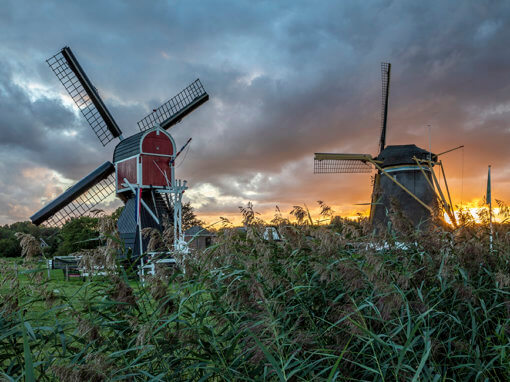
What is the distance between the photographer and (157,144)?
22656mm

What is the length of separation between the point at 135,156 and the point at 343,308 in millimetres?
21096

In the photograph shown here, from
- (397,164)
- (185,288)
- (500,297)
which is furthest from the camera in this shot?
(397,164)

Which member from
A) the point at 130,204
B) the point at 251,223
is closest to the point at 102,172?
the point at 130,204

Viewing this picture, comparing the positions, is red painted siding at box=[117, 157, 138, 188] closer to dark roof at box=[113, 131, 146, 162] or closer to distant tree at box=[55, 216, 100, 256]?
dark roof at box=[113, 131, 146, 162]

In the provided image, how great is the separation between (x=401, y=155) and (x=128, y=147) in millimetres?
15896

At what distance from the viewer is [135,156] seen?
22141 millimetres

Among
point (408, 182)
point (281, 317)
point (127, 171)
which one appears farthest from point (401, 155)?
point (281, 317)

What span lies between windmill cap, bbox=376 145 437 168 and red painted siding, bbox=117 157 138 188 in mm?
14440

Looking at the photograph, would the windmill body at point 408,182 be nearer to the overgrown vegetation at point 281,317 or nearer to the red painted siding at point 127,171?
the red painted siding at point 127,171

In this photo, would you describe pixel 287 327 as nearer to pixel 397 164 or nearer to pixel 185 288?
pixel 185 288

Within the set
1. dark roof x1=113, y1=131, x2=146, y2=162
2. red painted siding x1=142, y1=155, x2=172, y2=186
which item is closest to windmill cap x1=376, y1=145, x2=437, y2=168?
red painted siding x1=142, y1=155, x2=172, y2=186

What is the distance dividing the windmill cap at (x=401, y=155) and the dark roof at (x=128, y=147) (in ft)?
46.6

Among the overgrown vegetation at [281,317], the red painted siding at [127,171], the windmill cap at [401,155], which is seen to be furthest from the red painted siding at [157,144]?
the overgrown vegetation at [281,317]

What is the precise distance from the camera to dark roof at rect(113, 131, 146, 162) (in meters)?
22.3
